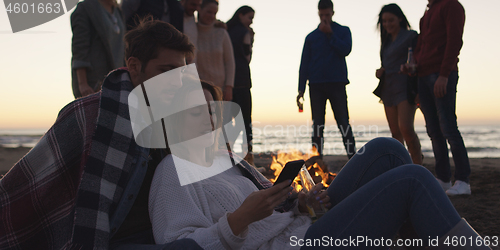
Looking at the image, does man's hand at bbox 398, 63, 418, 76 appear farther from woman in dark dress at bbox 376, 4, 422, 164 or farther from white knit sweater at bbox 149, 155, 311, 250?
white knit sweater at bbox 149, 155, 311, 250

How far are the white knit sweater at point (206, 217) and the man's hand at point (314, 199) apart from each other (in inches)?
3.8

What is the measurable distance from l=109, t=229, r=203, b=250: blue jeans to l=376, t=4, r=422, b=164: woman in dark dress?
3.95 meters

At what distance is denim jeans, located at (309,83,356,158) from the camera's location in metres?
5.25

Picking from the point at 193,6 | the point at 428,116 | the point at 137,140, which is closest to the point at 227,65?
the point at 193,6

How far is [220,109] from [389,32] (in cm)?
368

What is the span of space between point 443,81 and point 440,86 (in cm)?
6

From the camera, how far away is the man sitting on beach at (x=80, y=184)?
1521mm

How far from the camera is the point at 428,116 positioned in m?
4.35

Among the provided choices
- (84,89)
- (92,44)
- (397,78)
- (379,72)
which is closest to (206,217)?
(84,89)

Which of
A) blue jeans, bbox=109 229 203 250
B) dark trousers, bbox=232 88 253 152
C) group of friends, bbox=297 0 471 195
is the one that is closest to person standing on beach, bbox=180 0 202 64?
dark trousers, bbox=232 88 253 152

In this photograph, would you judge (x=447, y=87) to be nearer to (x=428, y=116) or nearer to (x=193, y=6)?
(x=428, y=116)

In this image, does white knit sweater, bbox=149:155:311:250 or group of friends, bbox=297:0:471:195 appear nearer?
white knit sweater, bbox=149:155:311:250

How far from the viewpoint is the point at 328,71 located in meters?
5.30

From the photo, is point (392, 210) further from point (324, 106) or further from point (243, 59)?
point (243, 59)
